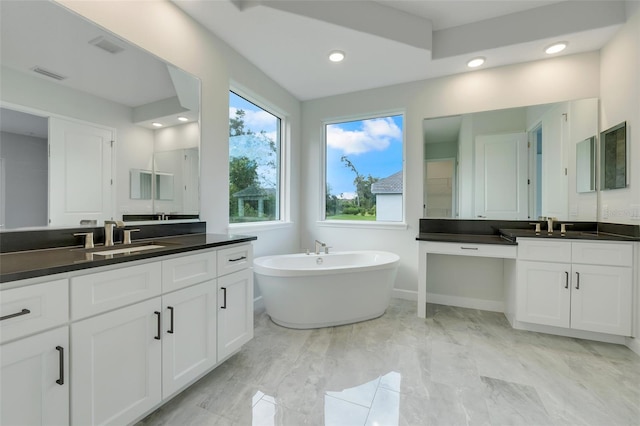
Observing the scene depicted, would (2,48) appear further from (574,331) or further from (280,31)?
(574,331)

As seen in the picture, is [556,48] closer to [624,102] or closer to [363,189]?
[624,102]

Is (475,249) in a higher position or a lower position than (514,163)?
lower

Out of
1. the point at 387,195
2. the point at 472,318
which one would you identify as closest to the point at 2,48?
the point at 387,195

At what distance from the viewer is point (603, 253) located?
86.3 inches

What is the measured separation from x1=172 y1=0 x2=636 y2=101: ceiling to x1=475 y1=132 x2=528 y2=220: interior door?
2.78 ft

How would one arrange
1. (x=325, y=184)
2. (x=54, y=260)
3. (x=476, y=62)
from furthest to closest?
1. (x=325, y=184)
2. (x=476, y=62)
3. (x=54, y=260)

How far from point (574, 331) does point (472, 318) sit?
792mm

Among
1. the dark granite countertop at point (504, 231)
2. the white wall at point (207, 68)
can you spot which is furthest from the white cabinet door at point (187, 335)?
the dark granite countertop at point (504, 231)

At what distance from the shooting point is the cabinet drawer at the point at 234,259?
1.79 metres

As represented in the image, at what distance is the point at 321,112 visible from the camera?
3.83 m

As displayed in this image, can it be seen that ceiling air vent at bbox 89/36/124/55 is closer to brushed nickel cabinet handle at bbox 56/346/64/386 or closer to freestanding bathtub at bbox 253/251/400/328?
brushed nickel cabinet handle at bbox 56/346/64/386

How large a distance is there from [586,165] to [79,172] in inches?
164

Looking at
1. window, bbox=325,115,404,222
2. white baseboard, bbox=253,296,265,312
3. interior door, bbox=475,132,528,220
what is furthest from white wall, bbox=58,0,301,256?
interior door, bbox=475,132,528,220

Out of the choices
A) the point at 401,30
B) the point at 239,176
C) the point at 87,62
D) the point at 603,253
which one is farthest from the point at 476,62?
the point at 87,62
